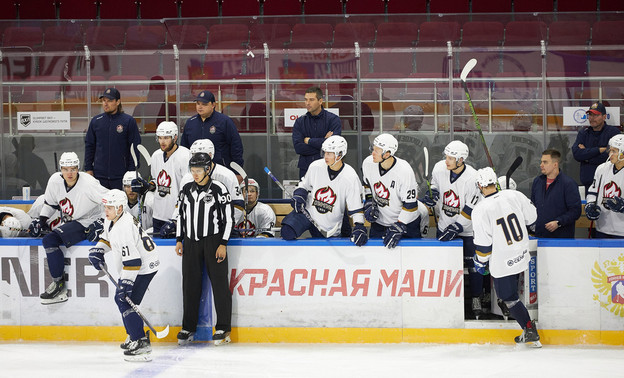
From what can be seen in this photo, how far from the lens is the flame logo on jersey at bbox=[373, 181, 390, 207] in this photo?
582 cm

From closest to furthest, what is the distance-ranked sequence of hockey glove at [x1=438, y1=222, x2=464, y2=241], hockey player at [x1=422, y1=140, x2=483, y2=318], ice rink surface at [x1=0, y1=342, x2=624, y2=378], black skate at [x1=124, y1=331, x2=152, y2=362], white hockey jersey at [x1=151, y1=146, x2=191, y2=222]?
ice rink surface at [x1=0, y1=342, x2=624, y2=378] < black skate at [x1=124, y1=331, x2=152, y2=362] < hockey glove at [x1=438, y1=222, x2=464, y2=241] < hockey player at [x1=422, y1=140, x2=483, y2=318] < white hockey jersey at [x1=151, y1=146, x2=191, y2=222]

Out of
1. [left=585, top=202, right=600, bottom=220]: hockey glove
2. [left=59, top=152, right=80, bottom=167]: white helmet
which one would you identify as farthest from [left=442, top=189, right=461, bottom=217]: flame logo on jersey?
[left=59, top=152, right=80, bottom=167]: white helmet

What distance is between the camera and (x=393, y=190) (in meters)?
5.79

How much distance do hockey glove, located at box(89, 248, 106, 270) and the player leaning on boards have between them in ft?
6.28

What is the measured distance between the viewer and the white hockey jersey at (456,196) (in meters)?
5.72

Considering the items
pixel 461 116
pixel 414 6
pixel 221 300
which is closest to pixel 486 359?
pixel 221 300

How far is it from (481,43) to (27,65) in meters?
4.53

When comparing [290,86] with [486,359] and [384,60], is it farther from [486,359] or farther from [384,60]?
[486,359]

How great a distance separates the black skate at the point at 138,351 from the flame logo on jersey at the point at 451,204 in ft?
7.98

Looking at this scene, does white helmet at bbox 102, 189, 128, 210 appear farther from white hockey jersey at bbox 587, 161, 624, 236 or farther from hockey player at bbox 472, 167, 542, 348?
white hockey jersey at bbox 587, 161, 624, 236

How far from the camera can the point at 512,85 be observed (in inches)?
290

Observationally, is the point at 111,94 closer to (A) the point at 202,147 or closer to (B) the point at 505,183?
(A) the point at 202,147

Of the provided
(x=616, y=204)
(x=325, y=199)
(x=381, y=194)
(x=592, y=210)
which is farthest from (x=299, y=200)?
(x=616, y=204)

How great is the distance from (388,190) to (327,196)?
1.55 feet
